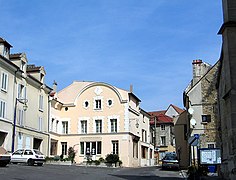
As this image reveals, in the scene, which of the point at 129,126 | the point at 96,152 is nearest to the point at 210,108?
the point at 129,126

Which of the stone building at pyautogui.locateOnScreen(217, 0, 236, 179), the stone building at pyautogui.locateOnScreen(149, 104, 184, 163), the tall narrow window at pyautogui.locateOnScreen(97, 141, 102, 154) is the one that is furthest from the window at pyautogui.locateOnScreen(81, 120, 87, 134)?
the stone building at pyautogui.locateOnScreen(217, 0, 236, 179)

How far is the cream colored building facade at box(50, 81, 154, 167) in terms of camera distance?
41750mm

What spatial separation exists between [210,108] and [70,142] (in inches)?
732

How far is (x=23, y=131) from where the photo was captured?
34.2 m

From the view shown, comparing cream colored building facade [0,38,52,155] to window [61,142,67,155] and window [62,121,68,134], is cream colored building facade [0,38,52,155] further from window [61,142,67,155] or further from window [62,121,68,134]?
window [62,121,68,134]

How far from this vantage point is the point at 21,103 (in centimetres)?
3438

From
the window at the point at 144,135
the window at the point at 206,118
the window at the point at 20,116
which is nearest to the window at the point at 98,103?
the window at the point at 144,135

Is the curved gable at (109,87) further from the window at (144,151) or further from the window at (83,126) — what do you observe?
the window at (144,151)

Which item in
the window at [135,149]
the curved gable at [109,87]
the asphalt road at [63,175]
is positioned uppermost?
the curved gable at [109,87]

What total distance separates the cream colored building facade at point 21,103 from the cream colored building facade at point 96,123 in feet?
12.0

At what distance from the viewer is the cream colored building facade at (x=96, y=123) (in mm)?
41750

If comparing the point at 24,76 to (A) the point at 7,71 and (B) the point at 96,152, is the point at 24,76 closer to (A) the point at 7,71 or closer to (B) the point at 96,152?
(A) the point at 7,71

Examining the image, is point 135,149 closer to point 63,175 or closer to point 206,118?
point 206,118

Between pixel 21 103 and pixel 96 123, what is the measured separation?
1161 centimetres
